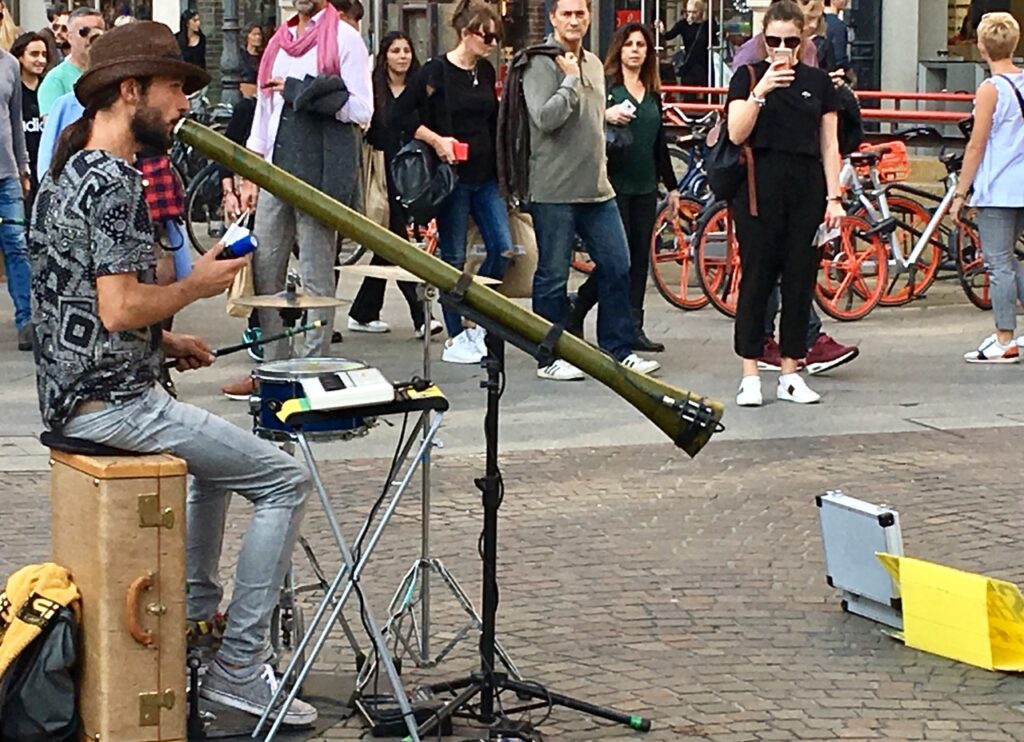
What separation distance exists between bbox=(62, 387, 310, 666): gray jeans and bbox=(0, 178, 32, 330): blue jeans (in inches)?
264

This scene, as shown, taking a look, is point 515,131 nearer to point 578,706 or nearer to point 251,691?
point 578,706

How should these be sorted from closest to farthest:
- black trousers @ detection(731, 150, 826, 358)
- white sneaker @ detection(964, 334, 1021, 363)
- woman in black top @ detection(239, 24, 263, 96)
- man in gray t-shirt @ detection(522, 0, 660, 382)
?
black trousers @ detection(731, 150, 826, 358)
man in gray t-shirt @ detection(522, 0, 660, 382)
white sneaker @ detection(964, 334, 1021, 363)
woman in black top @ detection(239, 24, 263, 96)

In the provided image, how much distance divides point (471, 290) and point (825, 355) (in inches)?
253

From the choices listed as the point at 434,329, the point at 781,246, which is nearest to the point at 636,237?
the point at 434,329

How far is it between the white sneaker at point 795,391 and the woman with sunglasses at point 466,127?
178cm

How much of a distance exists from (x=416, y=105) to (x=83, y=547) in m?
6.61

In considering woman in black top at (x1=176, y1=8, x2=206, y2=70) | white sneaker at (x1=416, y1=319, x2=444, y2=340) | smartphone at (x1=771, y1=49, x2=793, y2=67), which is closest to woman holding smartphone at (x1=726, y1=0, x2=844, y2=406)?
smartphone at (x1=771, y1=49, x2=793, y2=67)

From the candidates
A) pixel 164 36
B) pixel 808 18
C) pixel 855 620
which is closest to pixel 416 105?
pixel 808 18

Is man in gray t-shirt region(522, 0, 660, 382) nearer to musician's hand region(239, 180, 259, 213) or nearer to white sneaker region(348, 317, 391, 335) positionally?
musician's hand region(239, 180, 259, 213)

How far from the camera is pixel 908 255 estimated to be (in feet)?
46.0

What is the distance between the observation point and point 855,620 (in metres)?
6.92

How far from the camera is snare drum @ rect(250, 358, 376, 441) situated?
5445 mm

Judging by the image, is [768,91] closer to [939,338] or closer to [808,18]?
[808,18]

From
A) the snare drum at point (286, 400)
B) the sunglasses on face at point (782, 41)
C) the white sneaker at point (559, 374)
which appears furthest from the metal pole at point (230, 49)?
the snare drum at point (286, 400)
